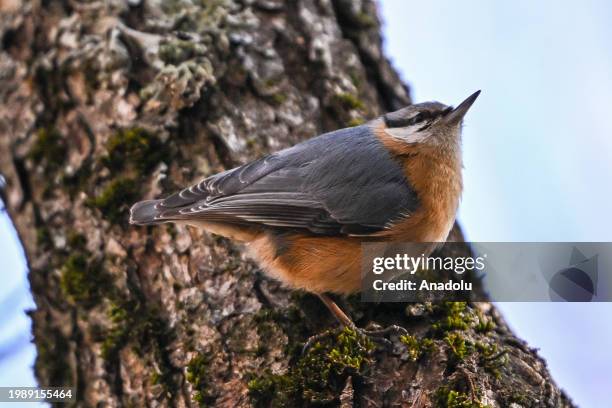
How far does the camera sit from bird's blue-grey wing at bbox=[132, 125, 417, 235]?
334 centimetres

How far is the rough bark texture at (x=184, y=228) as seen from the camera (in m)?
2.73

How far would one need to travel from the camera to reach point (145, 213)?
10.8 feet

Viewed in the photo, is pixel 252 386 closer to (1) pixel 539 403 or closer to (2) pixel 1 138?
(1) pixel 539 403

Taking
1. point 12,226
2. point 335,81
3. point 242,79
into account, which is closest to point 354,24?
point 335,81

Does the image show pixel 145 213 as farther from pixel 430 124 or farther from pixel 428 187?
pixel 430 124

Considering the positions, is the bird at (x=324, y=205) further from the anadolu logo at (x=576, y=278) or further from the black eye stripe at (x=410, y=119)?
the anadolu logo at (x=576, y=278)

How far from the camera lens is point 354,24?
14.5 feet

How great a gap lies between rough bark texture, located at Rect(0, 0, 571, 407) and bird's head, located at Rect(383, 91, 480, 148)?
0.38m

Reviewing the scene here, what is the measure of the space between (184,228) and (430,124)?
4.25ft

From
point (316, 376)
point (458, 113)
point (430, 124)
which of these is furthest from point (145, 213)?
point (458, 113)

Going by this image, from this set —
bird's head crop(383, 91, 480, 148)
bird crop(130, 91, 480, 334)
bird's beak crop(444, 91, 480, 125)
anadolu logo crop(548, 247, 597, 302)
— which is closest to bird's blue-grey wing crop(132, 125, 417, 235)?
bird crop(130, 91, 480, 334)

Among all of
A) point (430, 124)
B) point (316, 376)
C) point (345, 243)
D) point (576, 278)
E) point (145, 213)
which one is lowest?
point (316, 376)

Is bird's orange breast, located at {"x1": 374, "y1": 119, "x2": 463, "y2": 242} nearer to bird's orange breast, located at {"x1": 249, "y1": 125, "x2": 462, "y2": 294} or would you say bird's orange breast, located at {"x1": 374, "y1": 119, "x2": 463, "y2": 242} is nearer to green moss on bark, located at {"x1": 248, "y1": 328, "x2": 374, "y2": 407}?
bird's orange breast, located at {"x1": 249, "y1": 125, "x2": 462, "y2": 294}

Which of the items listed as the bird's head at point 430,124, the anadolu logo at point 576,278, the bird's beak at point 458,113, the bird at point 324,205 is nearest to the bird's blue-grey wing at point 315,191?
the bird at point 324,205
